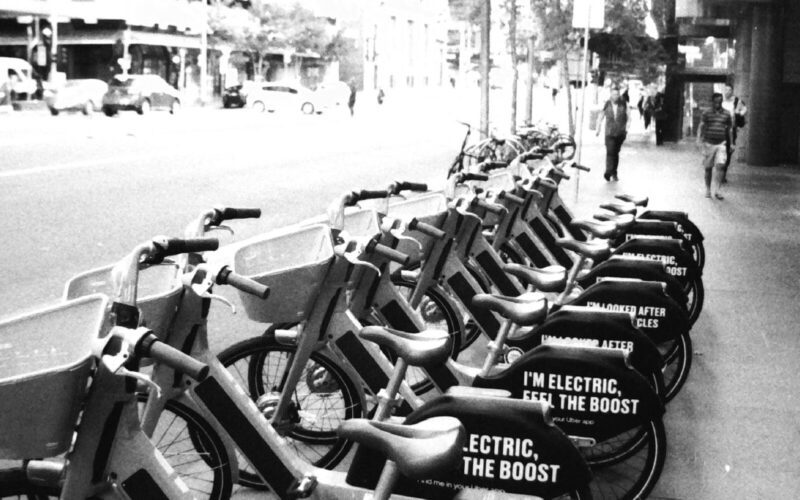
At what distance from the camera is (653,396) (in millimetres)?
4375

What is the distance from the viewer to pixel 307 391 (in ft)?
16.0

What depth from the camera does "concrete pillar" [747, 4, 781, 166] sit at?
27516 millimetres

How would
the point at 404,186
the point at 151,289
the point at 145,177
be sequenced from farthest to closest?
the point at 145,177
the point at 404,186
the point at 151,289

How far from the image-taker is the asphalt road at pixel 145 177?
11.9 meters

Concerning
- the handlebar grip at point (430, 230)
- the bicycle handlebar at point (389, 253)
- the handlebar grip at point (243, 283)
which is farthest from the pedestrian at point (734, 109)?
the handlebar grip at point (243, 283)

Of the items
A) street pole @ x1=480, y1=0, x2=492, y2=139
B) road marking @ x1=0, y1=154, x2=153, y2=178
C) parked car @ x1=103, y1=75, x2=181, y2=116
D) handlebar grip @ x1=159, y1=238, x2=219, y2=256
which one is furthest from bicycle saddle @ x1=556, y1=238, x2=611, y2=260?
parked car @ x1=103, y1=75, x2=181, y2=116

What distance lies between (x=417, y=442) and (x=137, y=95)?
46.5 meters

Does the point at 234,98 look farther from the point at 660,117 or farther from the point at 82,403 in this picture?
the point at 82,403

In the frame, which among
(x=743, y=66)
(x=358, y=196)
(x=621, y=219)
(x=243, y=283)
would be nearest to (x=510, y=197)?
(x=621, y=219)

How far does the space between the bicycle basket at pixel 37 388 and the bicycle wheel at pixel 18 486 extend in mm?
185

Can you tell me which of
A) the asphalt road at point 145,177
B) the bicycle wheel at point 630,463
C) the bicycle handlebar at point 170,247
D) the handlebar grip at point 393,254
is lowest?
the asphalt road at point 145,177

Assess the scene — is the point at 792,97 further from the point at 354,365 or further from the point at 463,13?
the point at 354,365

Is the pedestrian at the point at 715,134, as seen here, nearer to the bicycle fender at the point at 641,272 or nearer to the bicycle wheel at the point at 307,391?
the bicycle fender at the point at 641,272

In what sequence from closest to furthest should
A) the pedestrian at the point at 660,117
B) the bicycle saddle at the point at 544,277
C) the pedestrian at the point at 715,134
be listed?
the bicycle saddle at the point at 544,277
the pedestrian at the point at 715,134
the pedestrian at the point at 660,117
